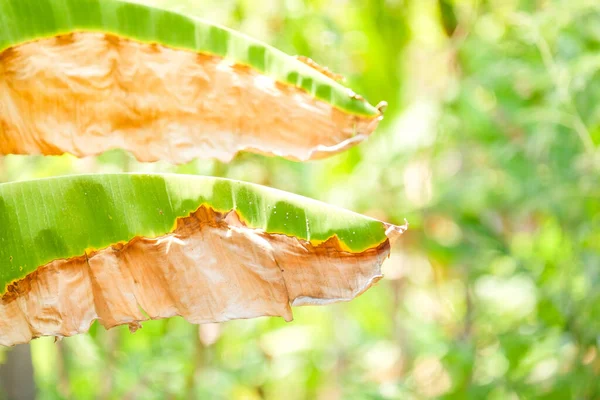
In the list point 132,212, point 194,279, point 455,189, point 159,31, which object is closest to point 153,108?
point 159,31

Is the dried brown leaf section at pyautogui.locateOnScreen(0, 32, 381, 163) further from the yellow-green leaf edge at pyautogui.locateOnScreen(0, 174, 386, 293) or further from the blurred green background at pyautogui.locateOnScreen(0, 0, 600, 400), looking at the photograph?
the blurred green background at pyautogui.locateOnScreen(0, 0, 600, 400)

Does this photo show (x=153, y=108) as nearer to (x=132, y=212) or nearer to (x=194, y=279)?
(x=132, y=212)

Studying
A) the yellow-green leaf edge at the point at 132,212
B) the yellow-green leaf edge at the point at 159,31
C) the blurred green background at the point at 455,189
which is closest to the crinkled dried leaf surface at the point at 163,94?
the yellow-green leaf edge at the point at 159,31

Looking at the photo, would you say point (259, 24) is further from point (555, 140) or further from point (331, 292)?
point (331, 292)

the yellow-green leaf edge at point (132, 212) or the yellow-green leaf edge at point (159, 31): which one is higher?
the yellow-green leaf edge at point (159, 31)

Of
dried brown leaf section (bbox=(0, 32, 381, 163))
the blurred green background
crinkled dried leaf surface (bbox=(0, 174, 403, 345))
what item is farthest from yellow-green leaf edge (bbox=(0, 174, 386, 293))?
the blurred green background

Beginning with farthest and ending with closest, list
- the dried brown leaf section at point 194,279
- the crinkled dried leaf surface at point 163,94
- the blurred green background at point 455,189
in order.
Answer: the blurred green background at point 455,189
the crinkled dried leaf surface at point 163,94
the dried brown leaf section at point 194,279

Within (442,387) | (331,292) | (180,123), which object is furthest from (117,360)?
(442,387)

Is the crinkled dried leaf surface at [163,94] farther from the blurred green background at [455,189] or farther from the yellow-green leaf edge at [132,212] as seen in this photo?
the blurred green background at [455,189]
